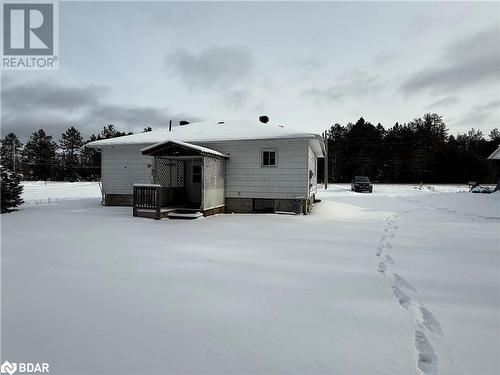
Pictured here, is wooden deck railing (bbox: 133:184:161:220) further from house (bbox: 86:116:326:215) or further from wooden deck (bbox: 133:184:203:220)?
house (bbox: 86:116:326:215)

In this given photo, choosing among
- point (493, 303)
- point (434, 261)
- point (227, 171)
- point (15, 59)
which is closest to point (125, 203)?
point (227, 171)

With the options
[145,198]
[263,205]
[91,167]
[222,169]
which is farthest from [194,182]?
[91,167]

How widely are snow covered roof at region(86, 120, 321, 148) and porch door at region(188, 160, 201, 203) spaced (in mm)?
1284

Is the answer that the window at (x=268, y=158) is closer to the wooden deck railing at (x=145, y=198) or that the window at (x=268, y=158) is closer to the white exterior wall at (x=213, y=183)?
the white exterior wall at (x=213, y=183)

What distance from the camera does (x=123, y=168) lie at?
14664 mm

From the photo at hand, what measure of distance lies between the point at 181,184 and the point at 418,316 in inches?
474

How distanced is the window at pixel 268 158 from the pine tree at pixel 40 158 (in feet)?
188

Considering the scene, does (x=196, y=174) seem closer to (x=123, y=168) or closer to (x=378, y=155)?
(x=123, y=168)

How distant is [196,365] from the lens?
7.41ft

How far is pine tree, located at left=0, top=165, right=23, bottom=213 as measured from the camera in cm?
1146

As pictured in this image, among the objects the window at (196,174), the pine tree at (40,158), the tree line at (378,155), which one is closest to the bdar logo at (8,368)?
the window at (196,174)

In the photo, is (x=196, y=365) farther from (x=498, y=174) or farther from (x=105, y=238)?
(x=498, y=174)

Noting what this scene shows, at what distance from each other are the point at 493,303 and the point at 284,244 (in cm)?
375

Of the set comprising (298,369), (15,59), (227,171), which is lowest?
(298,369)
